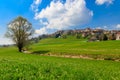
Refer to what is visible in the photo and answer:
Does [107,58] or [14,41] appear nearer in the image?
[107,58]

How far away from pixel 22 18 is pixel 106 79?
8348 cm

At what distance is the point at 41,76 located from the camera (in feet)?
47.5

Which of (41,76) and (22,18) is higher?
(22,18)

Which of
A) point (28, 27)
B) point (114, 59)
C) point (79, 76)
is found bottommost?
point (114, 59)

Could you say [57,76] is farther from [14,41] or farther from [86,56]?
[14,41]

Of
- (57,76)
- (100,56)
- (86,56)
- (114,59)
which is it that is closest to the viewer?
(57,76)

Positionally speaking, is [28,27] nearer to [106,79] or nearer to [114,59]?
[114,59]

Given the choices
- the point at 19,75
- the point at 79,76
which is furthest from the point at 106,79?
the point at 19,75

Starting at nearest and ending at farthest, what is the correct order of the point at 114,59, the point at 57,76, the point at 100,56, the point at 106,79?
the point at 57,76 → the point at 106,79 → the point at 114,59 → the point at 100,56

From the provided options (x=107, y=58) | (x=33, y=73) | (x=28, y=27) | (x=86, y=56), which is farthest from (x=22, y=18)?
(x=33, y=73)

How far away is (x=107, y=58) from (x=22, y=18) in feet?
170

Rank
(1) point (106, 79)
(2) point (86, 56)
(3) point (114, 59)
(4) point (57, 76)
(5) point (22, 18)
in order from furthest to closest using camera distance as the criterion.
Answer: (5) point (22, 18) → (2) point (86, 56) → (3) point (114, 59) → (1) point (106, 79) → (4) point (57, 76)

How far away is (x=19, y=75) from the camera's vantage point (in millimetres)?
14320

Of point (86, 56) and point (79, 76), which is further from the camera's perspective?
point (86, 56)
